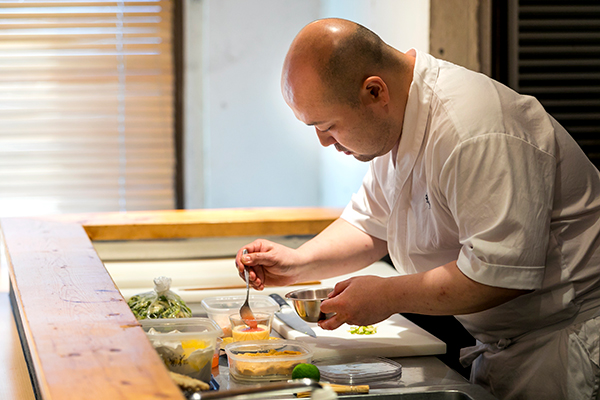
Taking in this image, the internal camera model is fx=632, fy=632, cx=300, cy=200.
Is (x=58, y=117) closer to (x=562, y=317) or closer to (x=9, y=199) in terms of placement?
(x=9, y=199)

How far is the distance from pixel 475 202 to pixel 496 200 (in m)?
0.04

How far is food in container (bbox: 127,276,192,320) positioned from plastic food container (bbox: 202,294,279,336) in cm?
11

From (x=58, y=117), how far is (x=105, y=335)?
312 centimetres

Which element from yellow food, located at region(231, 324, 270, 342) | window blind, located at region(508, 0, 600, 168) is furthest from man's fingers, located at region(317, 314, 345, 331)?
window blind, located at region(508, 0, 600, 168)

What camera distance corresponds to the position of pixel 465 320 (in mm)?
1386

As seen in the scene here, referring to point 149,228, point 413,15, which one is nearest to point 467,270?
point 149,228

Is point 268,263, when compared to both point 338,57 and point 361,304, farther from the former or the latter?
point 338,57

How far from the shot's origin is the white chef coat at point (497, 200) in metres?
1.08

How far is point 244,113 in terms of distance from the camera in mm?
3650

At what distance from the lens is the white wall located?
3627mm

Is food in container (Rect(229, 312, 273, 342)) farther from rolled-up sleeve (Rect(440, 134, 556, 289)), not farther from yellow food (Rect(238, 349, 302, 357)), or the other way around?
rolled-up sleeve (Rect(440, 134, 556, 289))

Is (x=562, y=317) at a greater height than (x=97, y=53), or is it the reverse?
(x=97, y=53)

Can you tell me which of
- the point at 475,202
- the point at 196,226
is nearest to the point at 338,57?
the point at 475,202

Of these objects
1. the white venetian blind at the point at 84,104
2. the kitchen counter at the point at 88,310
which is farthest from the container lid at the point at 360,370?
the white venetian blind at the point at 84,104
